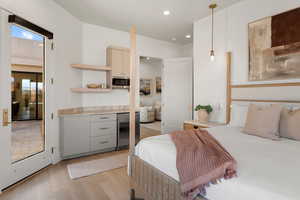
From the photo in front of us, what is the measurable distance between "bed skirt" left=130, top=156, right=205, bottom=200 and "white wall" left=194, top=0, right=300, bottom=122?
224cm

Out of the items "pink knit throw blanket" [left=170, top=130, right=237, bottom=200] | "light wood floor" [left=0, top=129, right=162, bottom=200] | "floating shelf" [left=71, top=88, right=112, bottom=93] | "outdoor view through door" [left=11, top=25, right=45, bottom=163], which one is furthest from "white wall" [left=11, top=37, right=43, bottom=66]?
"pink knit throw blanket" [left=170, top=130, right=237, bottom=200]

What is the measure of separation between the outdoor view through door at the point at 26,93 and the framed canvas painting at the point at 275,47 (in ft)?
12.5

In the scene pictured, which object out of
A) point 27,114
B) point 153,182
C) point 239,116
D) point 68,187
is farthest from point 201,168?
point 27,114

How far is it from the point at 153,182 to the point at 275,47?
2.76m

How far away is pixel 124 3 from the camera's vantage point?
10.0 feet

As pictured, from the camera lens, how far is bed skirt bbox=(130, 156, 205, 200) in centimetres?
136

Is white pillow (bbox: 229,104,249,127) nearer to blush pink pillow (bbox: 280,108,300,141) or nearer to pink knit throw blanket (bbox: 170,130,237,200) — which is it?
blush pink pillow (bbox: 280,108,300,141)

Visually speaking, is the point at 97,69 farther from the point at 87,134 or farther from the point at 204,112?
the point at 204,112

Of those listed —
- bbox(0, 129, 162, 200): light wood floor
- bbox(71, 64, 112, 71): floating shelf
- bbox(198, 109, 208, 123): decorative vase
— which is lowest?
bbox(0, 129, 162, 200): light wood floor

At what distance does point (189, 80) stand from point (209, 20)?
1567 mm

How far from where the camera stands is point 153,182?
160 cm

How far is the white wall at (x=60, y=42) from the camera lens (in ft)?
8.50

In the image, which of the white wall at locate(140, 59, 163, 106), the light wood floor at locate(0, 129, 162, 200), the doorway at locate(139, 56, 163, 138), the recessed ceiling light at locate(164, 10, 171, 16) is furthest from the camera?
the white wall at locate(140, 59, 163, 106)

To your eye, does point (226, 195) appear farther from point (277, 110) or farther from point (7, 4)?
point (7, 4)
